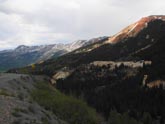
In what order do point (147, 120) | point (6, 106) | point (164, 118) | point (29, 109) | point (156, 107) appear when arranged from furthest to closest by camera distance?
point (156, 107) → point (164, 118) → point (147, 120) → point (29, 109) → point (6, 106)

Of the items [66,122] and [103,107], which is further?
[103,107]

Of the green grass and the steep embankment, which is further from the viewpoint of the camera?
the green grass

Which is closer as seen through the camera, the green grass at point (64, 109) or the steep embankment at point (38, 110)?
the steep embankment at point (38, 110)

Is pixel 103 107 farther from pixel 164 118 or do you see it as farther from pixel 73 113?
pixel 73 113

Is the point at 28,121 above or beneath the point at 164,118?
above

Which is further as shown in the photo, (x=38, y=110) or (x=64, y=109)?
(x=64, y=109)

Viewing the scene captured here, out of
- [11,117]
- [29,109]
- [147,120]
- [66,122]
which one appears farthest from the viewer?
[147,120]

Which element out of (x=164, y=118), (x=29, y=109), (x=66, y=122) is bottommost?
(x=164, y=118)

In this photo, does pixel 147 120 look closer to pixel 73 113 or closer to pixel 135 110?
pixel 135 110

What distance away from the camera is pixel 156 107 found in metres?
189

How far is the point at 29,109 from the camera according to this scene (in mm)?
23406

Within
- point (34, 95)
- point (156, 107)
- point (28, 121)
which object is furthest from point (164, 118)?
point (28, 121)

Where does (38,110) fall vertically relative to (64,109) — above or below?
above

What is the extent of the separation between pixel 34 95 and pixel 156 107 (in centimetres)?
16419
